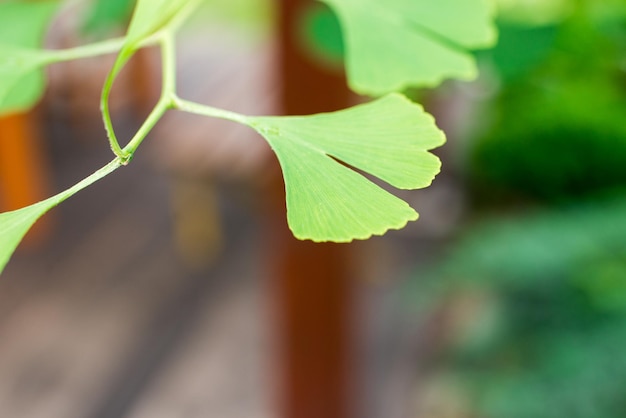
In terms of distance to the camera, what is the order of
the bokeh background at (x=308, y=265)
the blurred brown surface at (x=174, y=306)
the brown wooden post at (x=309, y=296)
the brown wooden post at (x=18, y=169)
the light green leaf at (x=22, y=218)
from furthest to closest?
the brown wooden post at (x=18, y=169), the blurred brown surface at (x=174, y=306), the bokeh background at (x=308, y=265), the brown wooden post at (x=309, y=296), the light green leaf at (x=22, y=218)

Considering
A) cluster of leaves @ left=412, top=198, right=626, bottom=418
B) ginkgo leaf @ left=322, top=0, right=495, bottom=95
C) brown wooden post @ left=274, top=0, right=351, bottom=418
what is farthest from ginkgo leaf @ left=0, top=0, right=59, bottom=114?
cluster of leaves @ left=412, top=198, right=626, bottom=418

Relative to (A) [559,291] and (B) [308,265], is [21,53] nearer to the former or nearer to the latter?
(B) [308,265]

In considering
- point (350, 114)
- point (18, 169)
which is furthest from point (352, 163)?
point (18, 169)

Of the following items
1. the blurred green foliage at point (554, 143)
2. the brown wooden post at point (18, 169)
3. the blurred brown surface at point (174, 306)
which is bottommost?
the blurred brown surface at point (174, 306)

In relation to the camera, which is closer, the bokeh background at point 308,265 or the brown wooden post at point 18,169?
the bokeh background at point 308,265

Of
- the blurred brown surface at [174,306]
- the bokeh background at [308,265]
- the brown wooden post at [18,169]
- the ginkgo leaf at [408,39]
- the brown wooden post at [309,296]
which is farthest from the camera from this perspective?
Result: the brown wooden post at [18,169]

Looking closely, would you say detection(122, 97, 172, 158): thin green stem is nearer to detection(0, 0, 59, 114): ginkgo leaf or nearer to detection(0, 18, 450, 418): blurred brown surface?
detection(0, 0, 59, 114): ginkgo leaf

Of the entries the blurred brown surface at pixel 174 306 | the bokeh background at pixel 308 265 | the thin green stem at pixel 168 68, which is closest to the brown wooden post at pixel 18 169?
the bokeh background at pixel 308 265

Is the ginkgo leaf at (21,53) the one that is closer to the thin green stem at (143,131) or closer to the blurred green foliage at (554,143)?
the thin green stem at (143,131)
